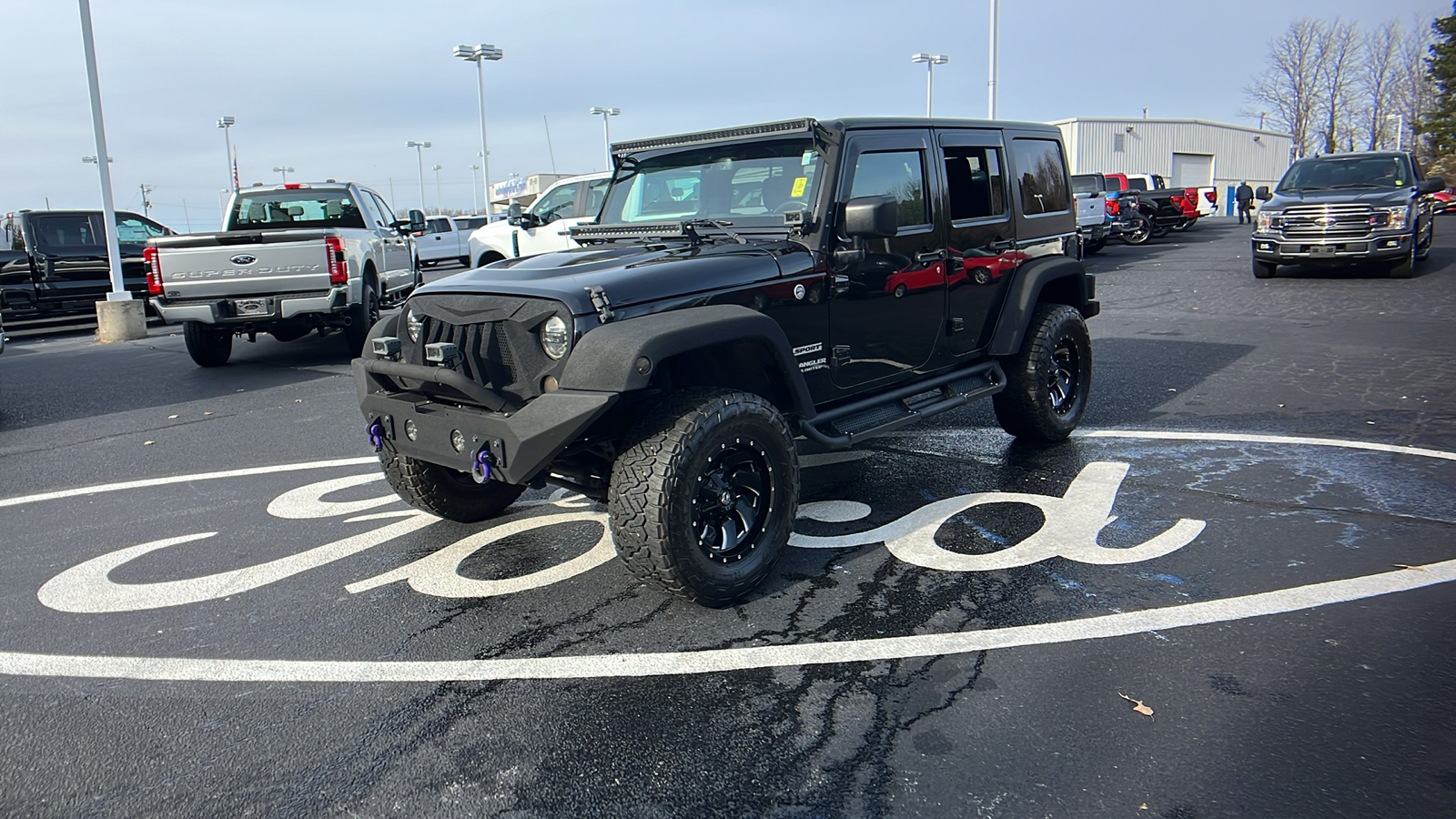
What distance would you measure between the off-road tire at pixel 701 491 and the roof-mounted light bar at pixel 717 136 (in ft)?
5.08

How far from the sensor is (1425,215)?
1552 centimetres

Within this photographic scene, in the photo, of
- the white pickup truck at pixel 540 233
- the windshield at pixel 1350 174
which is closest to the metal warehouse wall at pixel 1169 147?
the windshield at pixel 1350 174

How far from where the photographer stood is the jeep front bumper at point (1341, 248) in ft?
46.0

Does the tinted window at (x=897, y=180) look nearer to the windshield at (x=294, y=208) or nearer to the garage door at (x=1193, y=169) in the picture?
the windshield at (x=294, y=208)

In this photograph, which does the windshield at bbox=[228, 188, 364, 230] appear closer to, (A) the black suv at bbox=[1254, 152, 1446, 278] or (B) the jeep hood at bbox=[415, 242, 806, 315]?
(B) the jeep hood at bbox=[415, 242, 806, 315]

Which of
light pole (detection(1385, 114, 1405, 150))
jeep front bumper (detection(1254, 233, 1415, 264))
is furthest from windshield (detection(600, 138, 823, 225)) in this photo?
light pole (detection(1385, 114, 1405, 150))

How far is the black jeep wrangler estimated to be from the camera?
3689 millimetres

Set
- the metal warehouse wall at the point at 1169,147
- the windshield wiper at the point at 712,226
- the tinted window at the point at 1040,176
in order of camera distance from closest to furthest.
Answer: the windshield wiper at the point at 712,226
the tinted window at the point at 1040,176
the metal warehouse wall at the point at 1169,147

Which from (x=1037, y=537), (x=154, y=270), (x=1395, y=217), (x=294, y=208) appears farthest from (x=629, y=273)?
(x=1395, y=217)

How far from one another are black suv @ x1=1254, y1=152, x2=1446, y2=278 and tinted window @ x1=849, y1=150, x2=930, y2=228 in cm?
1170

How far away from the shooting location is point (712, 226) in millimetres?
4836

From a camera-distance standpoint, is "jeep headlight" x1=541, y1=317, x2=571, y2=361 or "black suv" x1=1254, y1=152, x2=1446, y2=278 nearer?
"jeep headlight" x1=541, y1=317, x2=571, y2=361

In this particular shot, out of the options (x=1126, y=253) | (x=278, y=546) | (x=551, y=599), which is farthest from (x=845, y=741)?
(x=1126, y=253)

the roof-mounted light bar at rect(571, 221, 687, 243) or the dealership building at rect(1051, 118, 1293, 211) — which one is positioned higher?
the dealership building at rect(1051, 118, 1293, 211)
